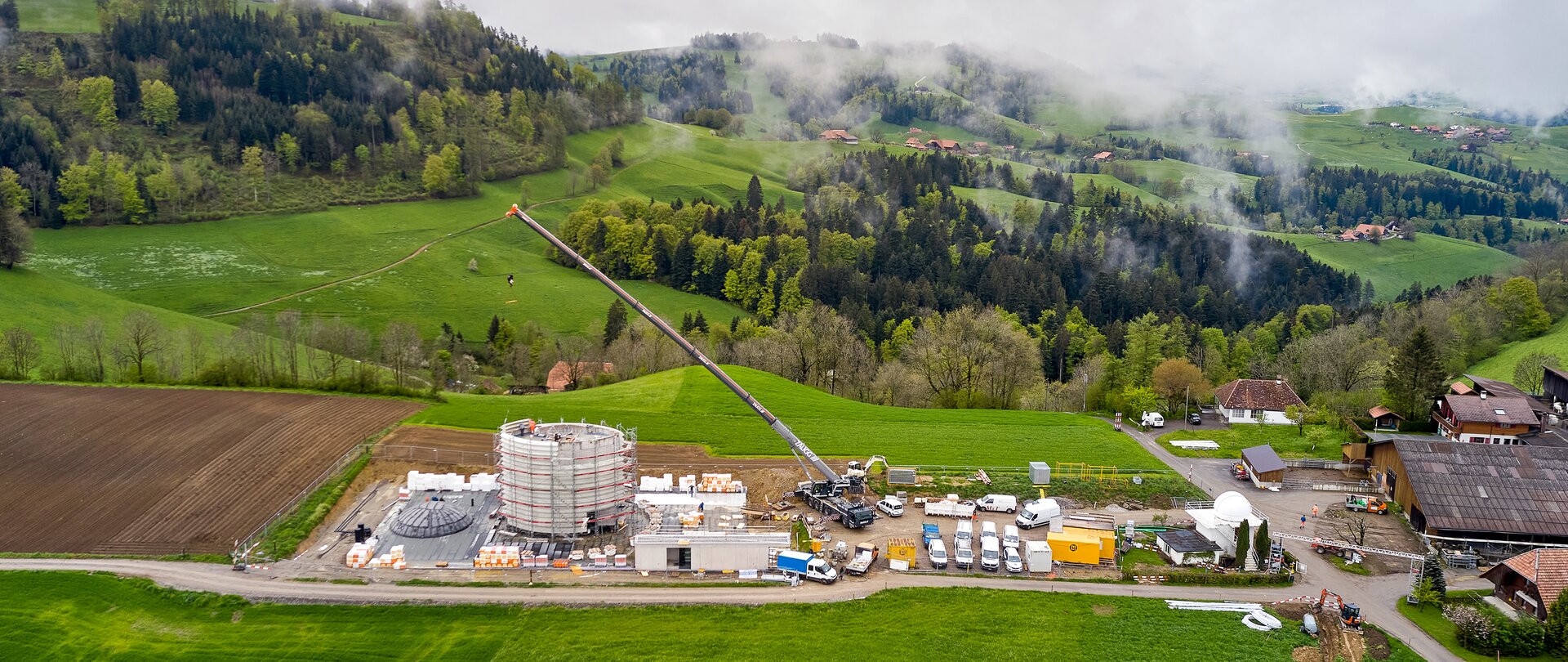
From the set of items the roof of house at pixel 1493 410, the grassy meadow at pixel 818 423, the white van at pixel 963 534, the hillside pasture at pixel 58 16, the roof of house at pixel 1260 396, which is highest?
the hillside pasture at pixel 58 16

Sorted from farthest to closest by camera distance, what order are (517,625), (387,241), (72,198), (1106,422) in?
(387,241) < (72,198) < (1106,422) < (517,625)

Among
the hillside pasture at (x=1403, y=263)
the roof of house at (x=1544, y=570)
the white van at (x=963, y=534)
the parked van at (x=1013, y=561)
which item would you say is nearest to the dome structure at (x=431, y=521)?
the white van at (x=963, y=534)

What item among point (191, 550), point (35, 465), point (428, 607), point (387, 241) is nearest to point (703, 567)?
point (428, 607)

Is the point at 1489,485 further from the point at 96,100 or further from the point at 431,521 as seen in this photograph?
the point at 96,100

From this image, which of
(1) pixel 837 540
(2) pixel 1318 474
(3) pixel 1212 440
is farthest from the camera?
(3) pixel 1212 440

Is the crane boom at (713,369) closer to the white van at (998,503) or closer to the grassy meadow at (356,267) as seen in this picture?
the white van at (998,503)

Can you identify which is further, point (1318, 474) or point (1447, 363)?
point (1447, 363)

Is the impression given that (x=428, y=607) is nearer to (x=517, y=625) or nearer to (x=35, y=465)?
(x=517, y=625)
